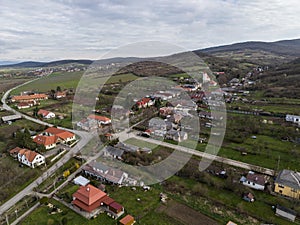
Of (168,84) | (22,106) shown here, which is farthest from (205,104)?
(22,106)

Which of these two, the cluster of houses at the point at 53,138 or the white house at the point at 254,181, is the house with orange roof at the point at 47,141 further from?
the white house at the point at 254,181

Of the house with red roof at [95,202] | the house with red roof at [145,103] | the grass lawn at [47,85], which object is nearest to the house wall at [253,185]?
the house with red roof at [95,202]

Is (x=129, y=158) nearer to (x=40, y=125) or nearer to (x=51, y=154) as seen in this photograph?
(x=51, y=154)

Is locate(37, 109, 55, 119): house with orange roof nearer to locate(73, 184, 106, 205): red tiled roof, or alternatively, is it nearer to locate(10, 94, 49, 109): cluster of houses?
locate(10, 94, 49, 109): cluster of houses

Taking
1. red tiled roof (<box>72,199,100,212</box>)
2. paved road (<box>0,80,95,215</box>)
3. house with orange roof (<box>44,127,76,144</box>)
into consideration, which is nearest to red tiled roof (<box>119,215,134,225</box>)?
red tiled roof (<box>72,199,100,212</box>)

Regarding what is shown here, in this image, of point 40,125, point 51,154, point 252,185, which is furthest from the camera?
point 40,125

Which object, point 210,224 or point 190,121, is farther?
point 190,121
